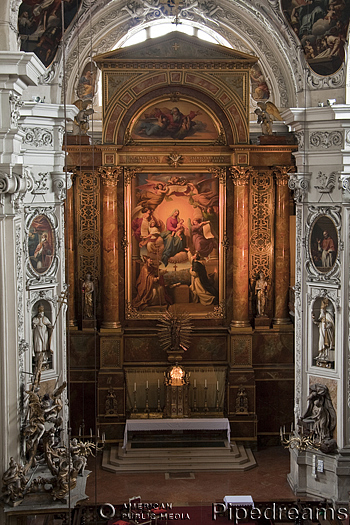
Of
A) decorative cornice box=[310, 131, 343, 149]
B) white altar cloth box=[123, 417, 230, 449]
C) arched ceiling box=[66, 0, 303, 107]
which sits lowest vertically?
white altar cloth box=[123, 417, 230, 449]

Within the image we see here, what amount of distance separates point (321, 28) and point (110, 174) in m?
6.50

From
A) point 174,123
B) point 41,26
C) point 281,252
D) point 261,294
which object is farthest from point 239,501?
point 174,123

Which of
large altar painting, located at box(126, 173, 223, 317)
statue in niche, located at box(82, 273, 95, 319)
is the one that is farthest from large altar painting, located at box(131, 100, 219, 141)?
statue in niche, located at box(82, 273, 95, 319)

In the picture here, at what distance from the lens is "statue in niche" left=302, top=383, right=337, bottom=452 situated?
14.9 m

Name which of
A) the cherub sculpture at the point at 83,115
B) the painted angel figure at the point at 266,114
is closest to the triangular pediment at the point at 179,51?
the cherub sculpture at the point at 83,115

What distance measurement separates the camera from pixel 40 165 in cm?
1449

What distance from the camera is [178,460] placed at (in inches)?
692

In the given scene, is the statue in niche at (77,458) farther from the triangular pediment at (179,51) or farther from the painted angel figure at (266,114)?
the painted angel figure at (266,114)

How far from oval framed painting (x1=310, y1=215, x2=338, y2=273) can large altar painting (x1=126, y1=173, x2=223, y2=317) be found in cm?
441

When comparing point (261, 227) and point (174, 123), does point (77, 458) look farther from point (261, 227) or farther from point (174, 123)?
point (174, 123)

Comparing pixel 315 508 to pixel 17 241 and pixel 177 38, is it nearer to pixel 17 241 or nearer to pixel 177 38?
pixel 17 241

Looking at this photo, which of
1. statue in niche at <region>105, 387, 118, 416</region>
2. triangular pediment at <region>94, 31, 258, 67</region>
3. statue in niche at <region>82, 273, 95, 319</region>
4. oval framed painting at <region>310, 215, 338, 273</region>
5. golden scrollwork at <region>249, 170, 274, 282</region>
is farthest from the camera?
golden scrollwork at <region>249, 170, 274, 282</region>

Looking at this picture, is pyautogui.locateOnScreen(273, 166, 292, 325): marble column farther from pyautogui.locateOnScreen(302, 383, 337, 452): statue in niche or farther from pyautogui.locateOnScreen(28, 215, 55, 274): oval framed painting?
pyautogui.locateOnScreen(28, 215, 55, 274): oval framed painting

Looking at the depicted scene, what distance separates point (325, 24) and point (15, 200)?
6.85m
